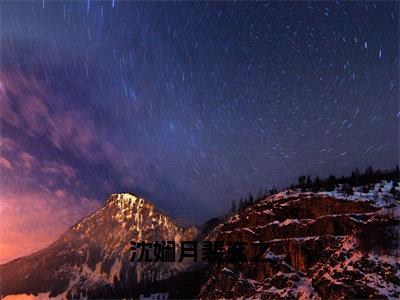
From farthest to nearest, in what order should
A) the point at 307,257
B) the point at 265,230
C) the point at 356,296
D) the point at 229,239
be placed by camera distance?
1. the point at 229,239
2. the point at 265,230
3. the point at 307,257
4. the point at 356,296

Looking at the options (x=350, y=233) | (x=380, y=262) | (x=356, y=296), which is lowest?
(x=356, y=296)

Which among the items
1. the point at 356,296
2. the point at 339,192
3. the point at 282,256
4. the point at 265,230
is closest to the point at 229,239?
the point at 265,230

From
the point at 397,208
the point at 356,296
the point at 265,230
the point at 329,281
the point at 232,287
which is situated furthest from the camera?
the point at 265,230

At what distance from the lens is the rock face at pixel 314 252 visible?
399 feet

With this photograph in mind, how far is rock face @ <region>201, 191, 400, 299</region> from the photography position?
122 metres

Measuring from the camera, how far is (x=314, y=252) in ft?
488

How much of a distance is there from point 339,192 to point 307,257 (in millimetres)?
31321

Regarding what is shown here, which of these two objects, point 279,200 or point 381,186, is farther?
point 279,200

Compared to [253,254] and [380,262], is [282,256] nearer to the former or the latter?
[253,254]

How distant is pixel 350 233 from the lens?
14212 centimetres

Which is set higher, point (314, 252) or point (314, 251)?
point (314, 251)

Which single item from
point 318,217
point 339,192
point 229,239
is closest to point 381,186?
point 339,192

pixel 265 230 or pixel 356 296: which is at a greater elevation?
pixel 265 230

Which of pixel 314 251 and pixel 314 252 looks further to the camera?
pixel 314 251
